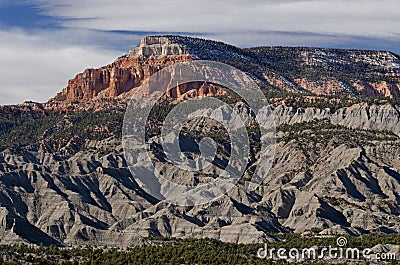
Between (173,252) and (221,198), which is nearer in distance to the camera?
(173,252)

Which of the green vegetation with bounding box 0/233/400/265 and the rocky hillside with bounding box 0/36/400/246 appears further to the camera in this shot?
the rocky hillside with bounding box 0/36/400/246

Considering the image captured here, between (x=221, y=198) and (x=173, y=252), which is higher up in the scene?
(x=173, y=252)

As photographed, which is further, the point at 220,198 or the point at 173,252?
the point at 220,198

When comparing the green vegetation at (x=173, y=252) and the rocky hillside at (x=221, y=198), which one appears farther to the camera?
the rocky hillside at (x=221, y=198)

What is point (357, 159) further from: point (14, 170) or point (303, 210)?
point (14, 170)

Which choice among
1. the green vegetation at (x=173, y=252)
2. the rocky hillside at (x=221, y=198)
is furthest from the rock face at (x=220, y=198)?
the green vegetation at (x=173, y=252)

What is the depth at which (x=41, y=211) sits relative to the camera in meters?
160

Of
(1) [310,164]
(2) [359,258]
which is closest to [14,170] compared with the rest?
(1) [310,164]

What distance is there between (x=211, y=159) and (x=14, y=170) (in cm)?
3493

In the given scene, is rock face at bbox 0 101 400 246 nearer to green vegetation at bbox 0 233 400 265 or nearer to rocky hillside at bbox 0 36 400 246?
rocky hillside at bbox 0 36 400 246

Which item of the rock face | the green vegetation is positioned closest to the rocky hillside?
the rock face

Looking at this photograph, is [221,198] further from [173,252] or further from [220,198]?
[173,252]

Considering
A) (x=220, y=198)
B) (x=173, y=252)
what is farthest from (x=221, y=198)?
(x=173, y=252)

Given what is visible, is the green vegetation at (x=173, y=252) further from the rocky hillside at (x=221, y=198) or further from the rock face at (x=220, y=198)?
the rocky hillside at (x=221, y=198)
